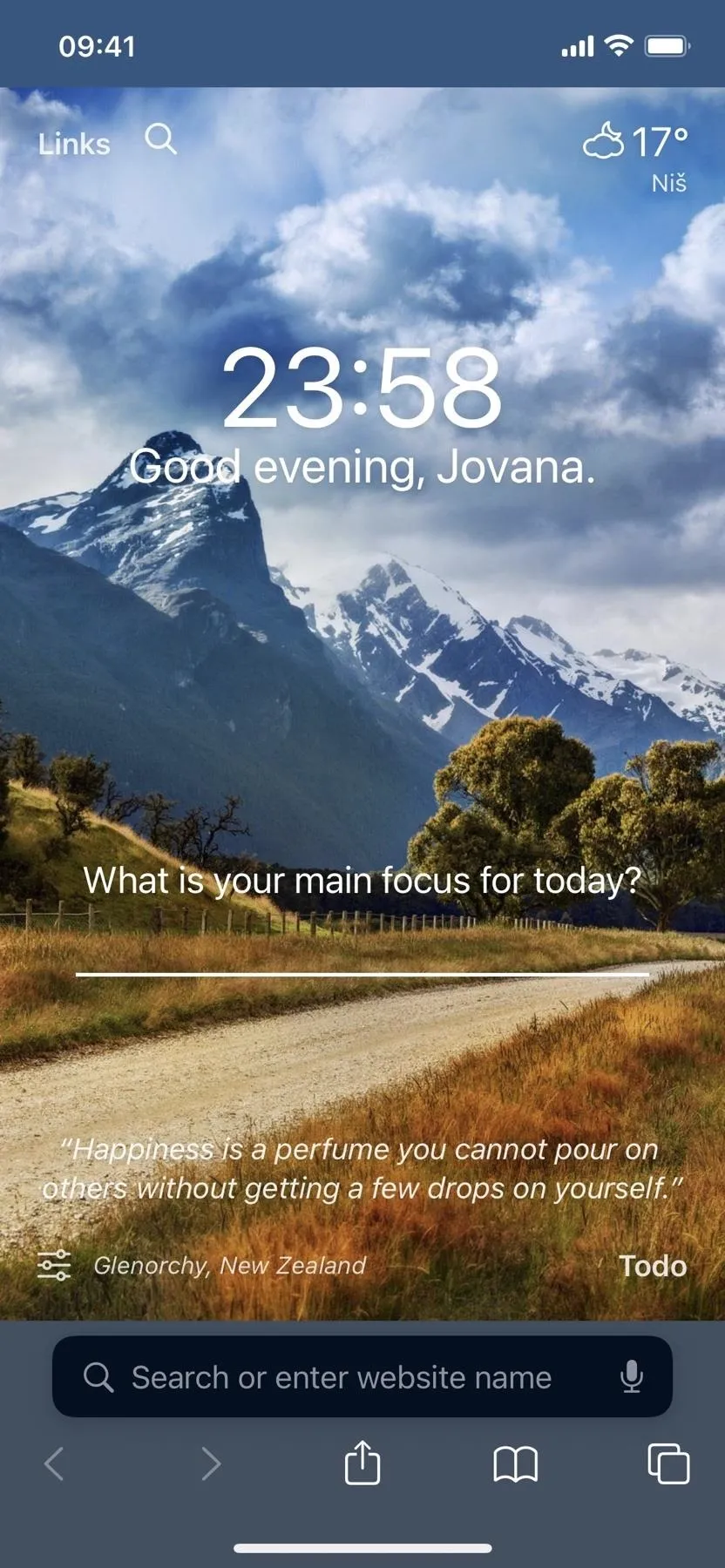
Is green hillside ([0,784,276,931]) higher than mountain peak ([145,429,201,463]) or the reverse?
the reverse

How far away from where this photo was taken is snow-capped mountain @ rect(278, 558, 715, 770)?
24.1 feet

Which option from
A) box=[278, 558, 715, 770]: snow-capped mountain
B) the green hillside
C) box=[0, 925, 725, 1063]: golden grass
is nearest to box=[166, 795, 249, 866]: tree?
the green hillside

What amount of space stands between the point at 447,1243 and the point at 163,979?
1158 cm

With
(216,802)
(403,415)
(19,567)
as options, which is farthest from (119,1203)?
(216,802)

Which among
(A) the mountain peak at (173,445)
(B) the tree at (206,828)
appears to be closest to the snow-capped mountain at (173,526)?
(A) the mountain peak at (173,445)

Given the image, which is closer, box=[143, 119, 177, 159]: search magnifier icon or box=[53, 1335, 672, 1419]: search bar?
box=[53, 1335, 672, 1419]: search bar

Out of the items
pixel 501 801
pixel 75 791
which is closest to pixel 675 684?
pixel 501 801

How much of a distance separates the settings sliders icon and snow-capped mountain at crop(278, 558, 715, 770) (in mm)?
4555

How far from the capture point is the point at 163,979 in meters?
16.8
